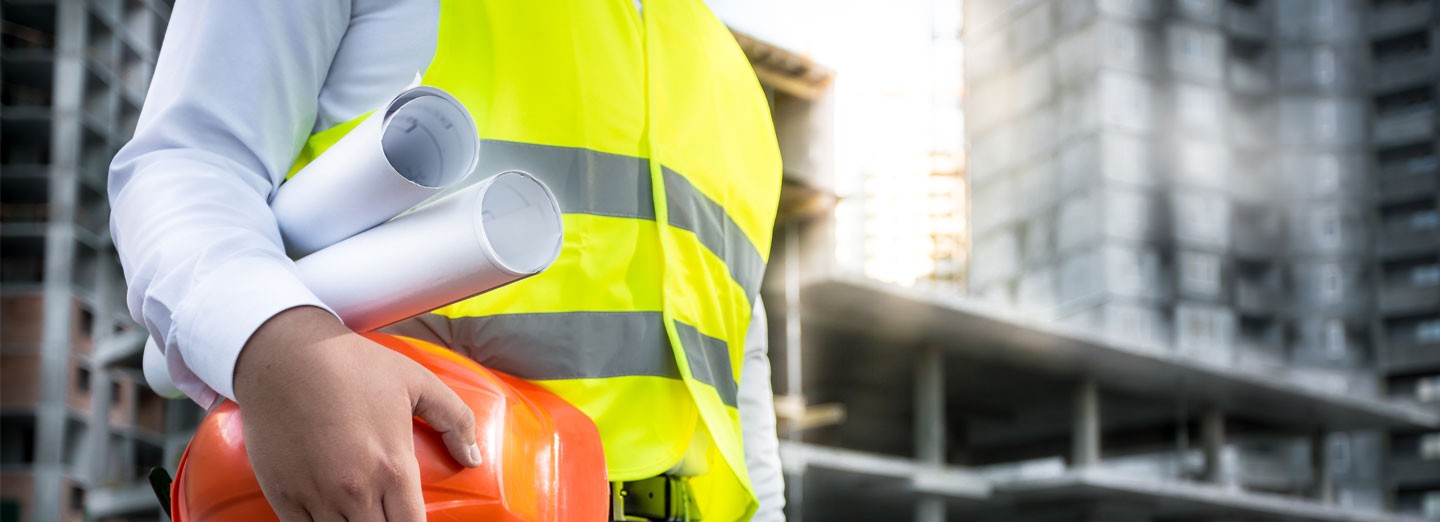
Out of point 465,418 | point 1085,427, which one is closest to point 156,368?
point 465,418

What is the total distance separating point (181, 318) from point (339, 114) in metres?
0.25

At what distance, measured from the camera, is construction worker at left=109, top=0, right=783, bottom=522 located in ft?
2.43

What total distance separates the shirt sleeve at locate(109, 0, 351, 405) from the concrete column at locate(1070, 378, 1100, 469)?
1779cm

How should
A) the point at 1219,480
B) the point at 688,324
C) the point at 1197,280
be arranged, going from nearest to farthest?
1. the point at 688,324
2. the point at 1219,480
3. the point at 1197,280

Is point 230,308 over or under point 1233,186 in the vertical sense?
under

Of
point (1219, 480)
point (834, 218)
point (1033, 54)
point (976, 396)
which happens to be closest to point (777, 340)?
point (834, 218)

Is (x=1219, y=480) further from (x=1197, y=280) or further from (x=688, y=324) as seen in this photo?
(x=688, y=324)

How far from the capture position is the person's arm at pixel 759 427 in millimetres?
1302

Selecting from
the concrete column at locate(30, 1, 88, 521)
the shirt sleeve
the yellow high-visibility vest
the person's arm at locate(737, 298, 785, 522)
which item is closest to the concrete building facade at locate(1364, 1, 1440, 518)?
the concrete column at locate(30, 1, 88, 521)

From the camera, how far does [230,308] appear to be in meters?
0.75

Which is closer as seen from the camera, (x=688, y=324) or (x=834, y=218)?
(x=688, y=324)

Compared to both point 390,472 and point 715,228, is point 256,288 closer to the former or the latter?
point 390,472

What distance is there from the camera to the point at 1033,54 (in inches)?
1432

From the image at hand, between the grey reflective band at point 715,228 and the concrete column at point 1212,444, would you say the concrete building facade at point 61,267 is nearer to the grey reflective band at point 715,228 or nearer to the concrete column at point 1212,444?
the concrete column at point 1212,444
